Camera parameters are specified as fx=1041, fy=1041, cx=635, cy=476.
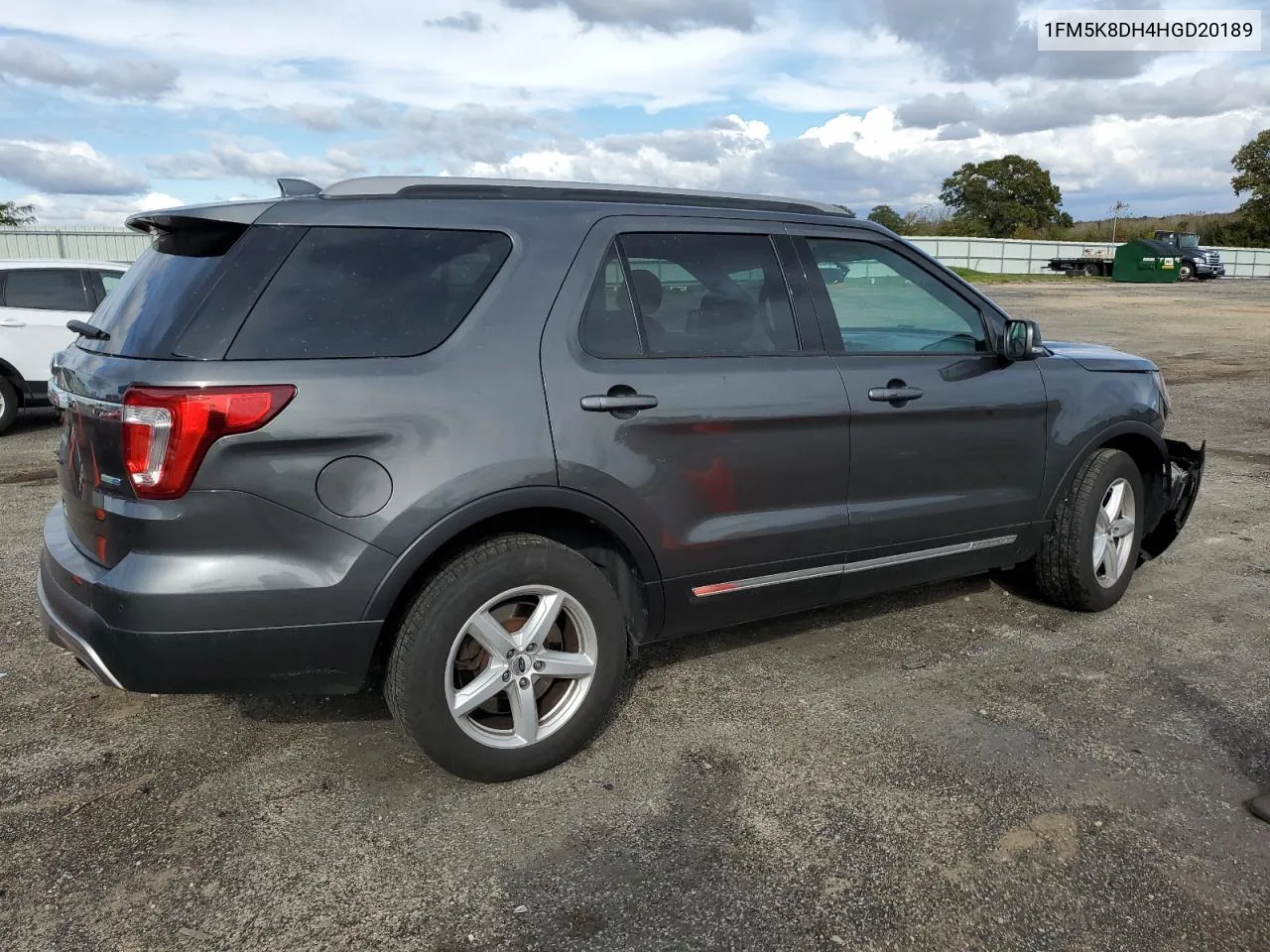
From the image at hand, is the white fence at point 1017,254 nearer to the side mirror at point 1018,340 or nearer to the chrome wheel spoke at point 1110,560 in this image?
the chrome wheel spoke at point 1110,560

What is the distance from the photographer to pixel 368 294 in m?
3.03

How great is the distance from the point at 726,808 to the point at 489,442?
1.30m

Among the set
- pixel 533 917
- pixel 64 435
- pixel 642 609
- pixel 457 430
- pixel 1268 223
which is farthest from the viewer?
pixel 1268 223

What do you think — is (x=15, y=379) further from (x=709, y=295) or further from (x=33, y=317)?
(x=709, y=295)

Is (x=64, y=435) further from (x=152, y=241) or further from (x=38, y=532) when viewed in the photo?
(x=38, y=532)

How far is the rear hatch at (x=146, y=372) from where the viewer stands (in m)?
2.76

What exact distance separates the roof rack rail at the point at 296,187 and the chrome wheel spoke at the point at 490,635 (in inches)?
53.9

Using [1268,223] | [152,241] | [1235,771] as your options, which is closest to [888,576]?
[1235,771]

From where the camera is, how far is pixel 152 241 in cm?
334

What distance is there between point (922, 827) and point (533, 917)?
1.15 metres

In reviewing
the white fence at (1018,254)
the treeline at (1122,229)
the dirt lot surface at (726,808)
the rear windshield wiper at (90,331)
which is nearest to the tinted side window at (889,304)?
the dirt lot surface at (726,808)

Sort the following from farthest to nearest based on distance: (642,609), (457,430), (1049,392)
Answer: (1049,392) < (642,609) < (457,430)

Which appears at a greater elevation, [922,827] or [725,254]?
[725,254]

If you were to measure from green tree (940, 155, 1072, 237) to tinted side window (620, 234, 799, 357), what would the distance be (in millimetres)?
75789
